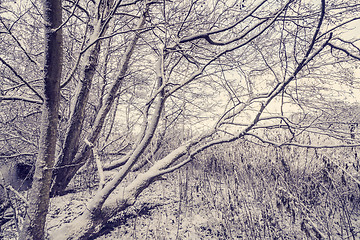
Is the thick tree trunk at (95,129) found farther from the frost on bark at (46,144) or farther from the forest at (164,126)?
the frost on bark at (46,144)

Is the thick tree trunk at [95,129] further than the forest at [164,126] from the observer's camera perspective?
Yes

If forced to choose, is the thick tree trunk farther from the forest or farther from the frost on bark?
the frost on bark

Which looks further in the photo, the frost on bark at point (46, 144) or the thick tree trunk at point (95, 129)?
the thick tree trunk at point (95, 129)

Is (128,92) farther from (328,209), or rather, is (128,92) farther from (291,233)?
(328,209)

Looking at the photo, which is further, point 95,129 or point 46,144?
point 95,129

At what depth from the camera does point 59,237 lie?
2115 millimetres

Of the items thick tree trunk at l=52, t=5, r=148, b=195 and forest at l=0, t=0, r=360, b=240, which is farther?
thick tree trunk at l=52, t=5, r=148, b=195

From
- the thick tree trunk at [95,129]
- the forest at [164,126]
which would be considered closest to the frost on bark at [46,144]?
the forest at [164,126]

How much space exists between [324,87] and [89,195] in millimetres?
4287

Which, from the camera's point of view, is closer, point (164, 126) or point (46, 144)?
point (46, 144)

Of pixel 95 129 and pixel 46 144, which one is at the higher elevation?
pixel 95 129

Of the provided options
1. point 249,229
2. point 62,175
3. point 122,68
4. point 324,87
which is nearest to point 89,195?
point 62,175

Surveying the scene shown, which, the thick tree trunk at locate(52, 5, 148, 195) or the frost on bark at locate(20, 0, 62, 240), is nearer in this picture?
the frost on bark at locate(20, 0, 62, 240)

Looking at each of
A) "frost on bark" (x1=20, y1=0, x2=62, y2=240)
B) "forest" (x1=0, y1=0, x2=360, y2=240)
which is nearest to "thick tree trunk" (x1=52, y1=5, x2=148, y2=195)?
"forest" (x1=0, y1=0, x2=360, y2=240)
